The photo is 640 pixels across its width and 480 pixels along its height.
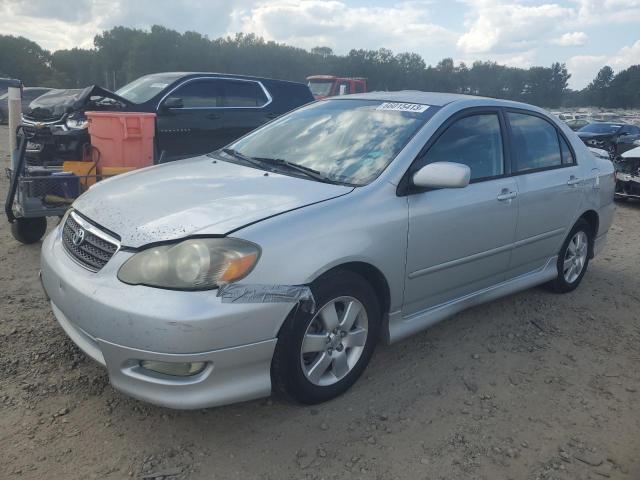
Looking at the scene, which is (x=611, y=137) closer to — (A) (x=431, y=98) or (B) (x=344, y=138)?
(A) (x=431, y=98)

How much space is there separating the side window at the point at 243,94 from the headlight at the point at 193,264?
5796mm

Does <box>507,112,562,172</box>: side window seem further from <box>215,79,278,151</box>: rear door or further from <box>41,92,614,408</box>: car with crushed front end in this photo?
<box>215,79,278,151</box>: rear door

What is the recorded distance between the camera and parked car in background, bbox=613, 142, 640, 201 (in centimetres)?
945

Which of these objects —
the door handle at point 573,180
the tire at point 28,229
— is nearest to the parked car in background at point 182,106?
the tire at point 28,229

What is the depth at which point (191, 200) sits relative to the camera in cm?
280

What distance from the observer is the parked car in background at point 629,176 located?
9453mm

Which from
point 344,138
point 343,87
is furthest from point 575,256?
point 343,87

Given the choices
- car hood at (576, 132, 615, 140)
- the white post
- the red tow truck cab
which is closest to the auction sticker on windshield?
the white post

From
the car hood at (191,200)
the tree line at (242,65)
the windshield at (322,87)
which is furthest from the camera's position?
the tree line at (242,65)

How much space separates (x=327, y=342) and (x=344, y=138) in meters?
1.33

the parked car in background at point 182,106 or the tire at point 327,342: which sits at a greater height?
the parked car in background at point 182,106

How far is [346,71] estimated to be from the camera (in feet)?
220

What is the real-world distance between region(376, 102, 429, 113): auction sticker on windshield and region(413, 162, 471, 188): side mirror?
621 mm

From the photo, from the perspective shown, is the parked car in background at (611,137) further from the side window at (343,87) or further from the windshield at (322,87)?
the windshield at (322,87)
